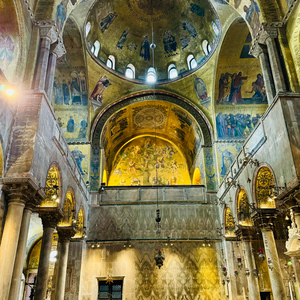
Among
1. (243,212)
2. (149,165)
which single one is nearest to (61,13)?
(243,212)

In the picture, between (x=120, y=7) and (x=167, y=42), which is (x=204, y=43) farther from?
(x=120, y=7)

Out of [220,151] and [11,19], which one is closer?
[11,19]

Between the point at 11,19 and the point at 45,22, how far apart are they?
1509 millimetres

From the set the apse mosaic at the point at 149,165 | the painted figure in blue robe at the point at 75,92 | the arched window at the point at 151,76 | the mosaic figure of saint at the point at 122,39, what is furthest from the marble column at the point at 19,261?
the apse mosaic at the point at 149,165

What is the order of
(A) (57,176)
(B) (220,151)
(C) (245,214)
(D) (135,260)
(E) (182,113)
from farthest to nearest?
(E) (182,113)
(B) (220,151)
(D) (135,260)
(C) (245,214)
(A) (57,176)

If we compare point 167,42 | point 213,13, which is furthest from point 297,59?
point 167,42

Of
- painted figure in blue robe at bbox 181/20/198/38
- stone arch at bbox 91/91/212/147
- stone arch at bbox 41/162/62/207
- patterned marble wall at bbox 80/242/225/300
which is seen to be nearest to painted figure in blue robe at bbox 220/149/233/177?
stone arch at bbox 91/91/212/147

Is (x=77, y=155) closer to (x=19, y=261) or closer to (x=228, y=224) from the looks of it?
(x=228, y=224)

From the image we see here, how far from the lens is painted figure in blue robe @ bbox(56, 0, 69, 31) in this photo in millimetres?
11273

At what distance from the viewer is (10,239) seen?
7793mm

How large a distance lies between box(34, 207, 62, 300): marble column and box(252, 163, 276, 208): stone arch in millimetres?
7234

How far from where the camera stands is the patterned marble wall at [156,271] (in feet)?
52.2

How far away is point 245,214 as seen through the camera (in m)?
14.1

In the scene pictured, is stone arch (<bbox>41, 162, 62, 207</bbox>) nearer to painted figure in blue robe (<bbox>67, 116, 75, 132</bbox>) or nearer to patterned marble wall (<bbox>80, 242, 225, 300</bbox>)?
patterned marble wall (<bbox>80, 242, 225, 300</bbox>)
